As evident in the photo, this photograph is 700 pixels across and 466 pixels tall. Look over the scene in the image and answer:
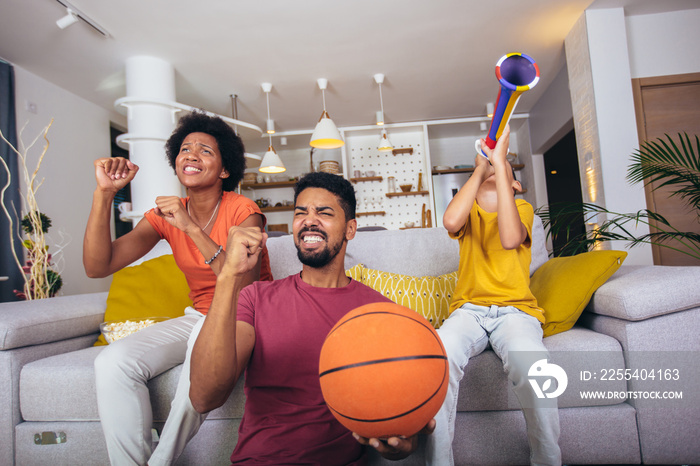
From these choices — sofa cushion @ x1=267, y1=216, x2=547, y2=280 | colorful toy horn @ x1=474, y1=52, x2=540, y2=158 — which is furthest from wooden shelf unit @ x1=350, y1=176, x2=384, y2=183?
colorful toy horn @ x1=474, y1=52, x2=540, y2=158

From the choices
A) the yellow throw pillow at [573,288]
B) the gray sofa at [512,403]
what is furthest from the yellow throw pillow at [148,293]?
the yellow throw pillow at [573,288]

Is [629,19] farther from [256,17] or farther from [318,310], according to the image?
[318,310]

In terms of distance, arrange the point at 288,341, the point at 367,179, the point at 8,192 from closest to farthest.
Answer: the point at 288,341 → the point at 8,192 → the point at 367,179

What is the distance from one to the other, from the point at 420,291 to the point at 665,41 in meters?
4.04

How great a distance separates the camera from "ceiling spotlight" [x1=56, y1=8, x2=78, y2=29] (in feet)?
10.8

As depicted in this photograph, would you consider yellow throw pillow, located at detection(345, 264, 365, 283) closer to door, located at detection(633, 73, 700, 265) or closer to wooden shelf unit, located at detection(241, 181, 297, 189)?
door, located at detection(633, 73, 700, 265)

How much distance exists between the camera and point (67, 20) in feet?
10.9

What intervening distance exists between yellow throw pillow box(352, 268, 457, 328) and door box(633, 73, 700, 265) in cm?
304

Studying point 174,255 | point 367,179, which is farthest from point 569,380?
point 367,179

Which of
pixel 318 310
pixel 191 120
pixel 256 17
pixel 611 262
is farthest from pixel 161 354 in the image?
pixel 256 17

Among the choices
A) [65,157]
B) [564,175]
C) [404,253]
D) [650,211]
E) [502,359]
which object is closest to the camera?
[502,359]

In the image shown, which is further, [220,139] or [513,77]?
[220,139]

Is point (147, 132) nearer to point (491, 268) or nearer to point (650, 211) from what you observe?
point (491, 268)

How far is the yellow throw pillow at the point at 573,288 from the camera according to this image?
160 cm
